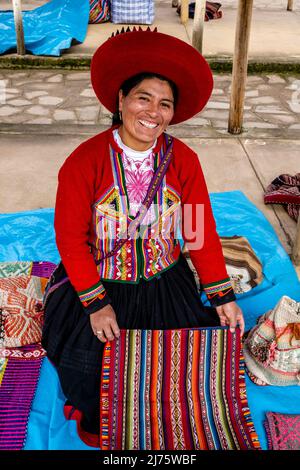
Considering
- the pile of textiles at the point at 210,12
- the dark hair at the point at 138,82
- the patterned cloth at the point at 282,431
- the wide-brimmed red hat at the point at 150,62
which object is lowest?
the pile of textiles at the point at 210,12

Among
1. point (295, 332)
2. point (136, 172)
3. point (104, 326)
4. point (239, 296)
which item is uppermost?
point (136, 172)

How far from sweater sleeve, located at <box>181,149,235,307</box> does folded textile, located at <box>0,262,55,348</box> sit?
33.7 inches

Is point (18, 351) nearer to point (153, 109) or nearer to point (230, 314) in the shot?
point (230, 314)

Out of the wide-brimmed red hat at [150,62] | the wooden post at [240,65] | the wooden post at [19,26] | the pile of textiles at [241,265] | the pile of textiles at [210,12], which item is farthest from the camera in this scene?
the pile of textiles at [210,12]

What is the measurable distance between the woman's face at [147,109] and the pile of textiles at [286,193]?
186 cm

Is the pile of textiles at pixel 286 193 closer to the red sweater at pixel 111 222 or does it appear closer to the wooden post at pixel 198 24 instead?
the red sweater at pixel 111 222

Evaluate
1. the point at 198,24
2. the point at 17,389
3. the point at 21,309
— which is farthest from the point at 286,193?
the point at 198,24

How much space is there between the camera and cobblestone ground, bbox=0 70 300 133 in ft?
16.4

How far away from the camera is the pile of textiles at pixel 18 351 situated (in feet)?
6.72

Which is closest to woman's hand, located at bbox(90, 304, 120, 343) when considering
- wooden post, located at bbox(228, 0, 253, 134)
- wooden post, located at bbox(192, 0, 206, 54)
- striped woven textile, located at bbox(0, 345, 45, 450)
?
striped woven textile, located at bbox(0, 345, 45, 450)

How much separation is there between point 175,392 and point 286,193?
2.05 meters

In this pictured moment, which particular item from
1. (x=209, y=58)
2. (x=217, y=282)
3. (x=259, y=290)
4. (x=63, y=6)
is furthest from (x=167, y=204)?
(x=63, y=6)

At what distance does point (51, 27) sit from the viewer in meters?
6.84

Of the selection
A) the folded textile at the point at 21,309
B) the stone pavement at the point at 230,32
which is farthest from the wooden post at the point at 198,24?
the folded textile at the point at 21,309
